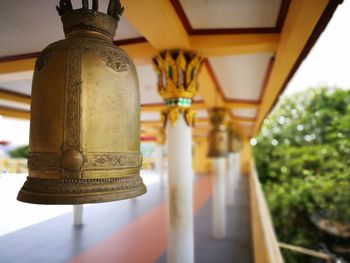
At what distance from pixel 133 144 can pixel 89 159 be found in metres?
0.22

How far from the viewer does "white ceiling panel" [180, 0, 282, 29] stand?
7.53 ft

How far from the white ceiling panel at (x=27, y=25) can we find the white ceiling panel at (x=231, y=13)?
83 centimetres

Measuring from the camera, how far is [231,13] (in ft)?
8.13

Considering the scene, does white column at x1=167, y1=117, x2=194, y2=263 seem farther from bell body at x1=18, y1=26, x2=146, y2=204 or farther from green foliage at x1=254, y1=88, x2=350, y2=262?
green foliage at x1=254, y1=88, x2=350, y2=262

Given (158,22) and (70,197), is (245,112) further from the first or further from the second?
(70,197)

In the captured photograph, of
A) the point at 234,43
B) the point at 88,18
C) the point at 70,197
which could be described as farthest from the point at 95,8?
the point at 234,43

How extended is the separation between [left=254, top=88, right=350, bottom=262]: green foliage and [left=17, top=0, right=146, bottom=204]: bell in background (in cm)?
425

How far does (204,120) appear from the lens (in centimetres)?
1057

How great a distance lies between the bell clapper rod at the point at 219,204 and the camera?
6421 millimetres

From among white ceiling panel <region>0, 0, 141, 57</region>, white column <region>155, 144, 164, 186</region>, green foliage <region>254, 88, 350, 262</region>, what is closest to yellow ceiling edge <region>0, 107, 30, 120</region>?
white ceiling panel <region>0, 0, 141, 57</region>

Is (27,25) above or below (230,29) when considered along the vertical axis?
below

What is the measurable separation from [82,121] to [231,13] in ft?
6.41

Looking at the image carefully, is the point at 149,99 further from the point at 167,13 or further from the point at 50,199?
the point at 50,199

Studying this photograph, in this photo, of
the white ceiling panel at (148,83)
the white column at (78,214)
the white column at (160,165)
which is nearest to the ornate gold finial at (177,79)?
the white ceiling panel at (148,83)
